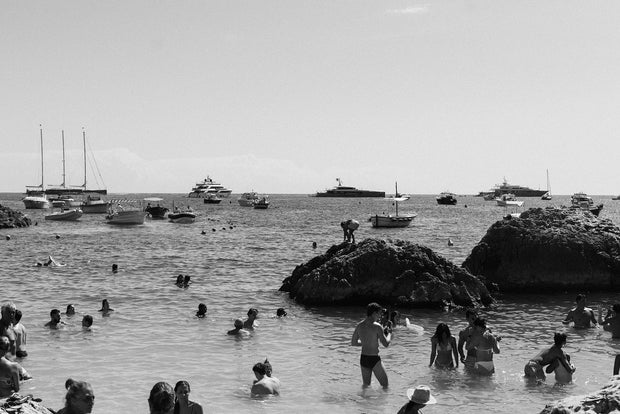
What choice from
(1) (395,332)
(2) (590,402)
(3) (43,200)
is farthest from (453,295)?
(3) (43,200)

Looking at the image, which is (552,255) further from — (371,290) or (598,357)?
(598,357)

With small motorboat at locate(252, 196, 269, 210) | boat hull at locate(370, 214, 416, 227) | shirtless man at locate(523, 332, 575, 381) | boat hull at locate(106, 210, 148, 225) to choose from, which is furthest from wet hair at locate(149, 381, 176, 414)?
small motorboat at locate(252, 196, 269, 210)

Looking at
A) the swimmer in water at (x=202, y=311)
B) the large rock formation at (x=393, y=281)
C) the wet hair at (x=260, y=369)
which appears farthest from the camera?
the large rock formation at (x=393, y=281)

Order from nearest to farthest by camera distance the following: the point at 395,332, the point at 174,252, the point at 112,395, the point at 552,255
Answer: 1. the point at 112,395
2. the point at 395,332
3. the point at 552,255
4. the point at 174,252

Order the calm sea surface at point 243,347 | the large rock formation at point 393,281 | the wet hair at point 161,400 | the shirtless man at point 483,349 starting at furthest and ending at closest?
the large rock formation at point 393,281, the shirtless man at point 483,349, the calm sea surface at point 243,347, the wet hair at point 161,400

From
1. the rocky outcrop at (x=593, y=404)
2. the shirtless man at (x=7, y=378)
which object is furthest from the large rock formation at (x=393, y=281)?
the rocky outcrop at (x=593, y=404)

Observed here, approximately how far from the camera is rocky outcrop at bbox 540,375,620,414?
26.3 feet

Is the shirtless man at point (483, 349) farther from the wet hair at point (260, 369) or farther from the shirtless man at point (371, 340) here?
the wet hair at point (260, 369)

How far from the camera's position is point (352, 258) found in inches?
966

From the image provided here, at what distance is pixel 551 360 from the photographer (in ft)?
48.3

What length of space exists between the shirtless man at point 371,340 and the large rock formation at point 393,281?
9825mm

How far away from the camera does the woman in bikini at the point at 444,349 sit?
608 inches

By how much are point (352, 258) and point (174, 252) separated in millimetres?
26869

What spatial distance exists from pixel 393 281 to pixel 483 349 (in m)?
A: 8.95
